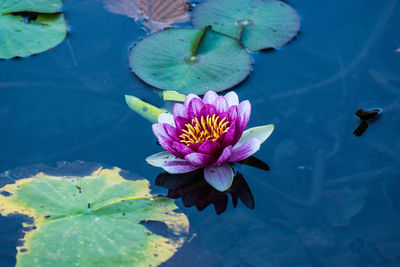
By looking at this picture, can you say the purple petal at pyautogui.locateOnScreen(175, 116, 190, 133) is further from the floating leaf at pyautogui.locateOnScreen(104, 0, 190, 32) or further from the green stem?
the floating leaf at pyautogui.locateOnScreen(104, 0, 190, 32)

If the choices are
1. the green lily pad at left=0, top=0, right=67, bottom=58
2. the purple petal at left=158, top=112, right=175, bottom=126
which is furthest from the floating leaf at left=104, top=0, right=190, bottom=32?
the purple petal at left=158, top=112, right=175, bottom=126

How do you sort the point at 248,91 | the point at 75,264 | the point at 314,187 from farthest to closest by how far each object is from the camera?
the point at 248,91 < the point at 314,187 < the point at 75,264

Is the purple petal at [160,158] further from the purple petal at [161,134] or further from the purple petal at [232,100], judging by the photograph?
the purple petal at [232,100]

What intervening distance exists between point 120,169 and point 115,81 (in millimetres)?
962

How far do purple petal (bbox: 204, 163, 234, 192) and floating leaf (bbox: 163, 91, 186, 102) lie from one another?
0.67 meters

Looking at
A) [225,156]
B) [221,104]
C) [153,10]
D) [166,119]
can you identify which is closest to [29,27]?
[153,10]

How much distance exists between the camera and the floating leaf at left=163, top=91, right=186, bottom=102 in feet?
11.1

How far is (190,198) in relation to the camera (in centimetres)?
297

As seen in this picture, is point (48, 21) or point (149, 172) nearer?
point (149, 172)

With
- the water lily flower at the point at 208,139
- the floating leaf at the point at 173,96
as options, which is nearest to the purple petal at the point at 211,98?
the water lily flower at the point at 208,139

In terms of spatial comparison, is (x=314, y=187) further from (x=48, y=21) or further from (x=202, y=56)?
(x=48, y=21)

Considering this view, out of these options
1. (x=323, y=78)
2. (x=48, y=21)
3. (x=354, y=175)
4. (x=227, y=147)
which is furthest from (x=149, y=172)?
(x=48, y=21)

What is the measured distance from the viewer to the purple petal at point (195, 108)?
3004 mm

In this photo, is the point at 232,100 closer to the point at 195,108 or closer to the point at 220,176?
the point at 195,108
